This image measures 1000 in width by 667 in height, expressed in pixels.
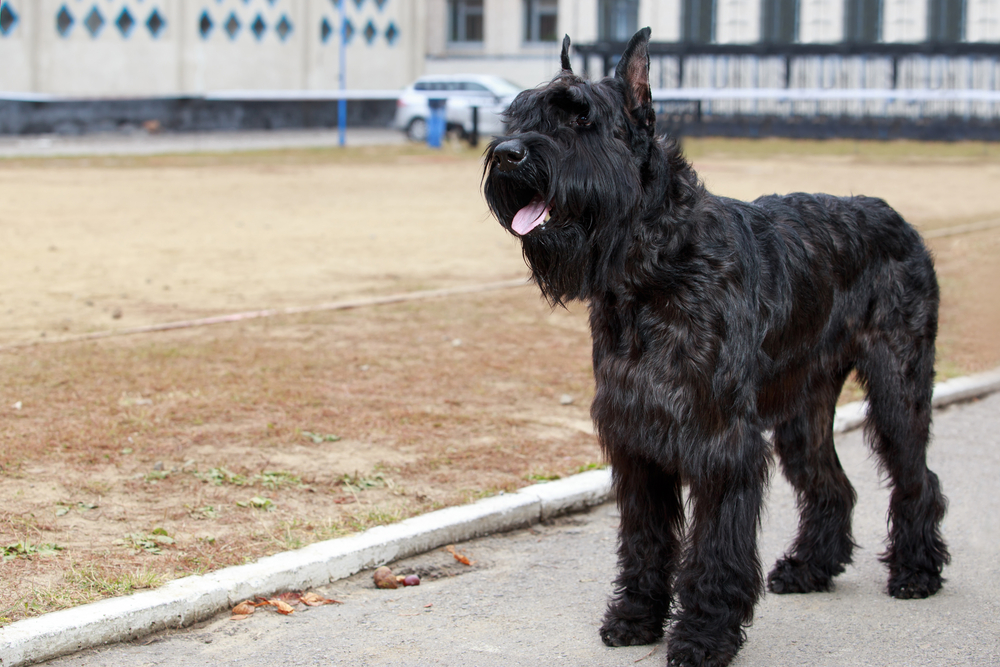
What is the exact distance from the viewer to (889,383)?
4.39 m

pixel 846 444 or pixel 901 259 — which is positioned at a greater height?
pixel 901 259

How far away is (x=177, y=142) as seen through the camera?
1252 inches

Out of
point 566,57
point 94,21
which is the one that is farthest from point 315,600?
point 94,21

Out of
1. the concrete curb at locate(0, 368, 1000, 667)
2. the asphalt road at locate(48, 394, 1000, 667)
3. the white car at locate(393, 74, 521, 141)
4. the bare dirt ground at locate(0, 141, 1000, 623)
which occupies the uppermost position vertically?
the white car at locate(393, 74, 521, 141)

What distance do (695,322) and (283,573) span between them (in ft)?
6.22

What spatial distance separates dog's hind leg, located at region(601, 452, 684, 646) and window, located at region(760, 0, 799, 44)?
39.9 metres

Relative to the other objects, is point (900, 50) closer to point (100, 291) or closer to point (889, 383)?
point (100, 291)

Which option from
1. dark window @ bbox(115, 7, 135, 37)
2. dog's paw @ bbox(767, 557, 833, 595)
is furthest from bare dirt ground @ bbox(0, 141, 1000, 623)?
dark window @ bbox(115, 7, 135, 37)

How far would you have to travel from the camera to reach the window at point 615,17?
145 ft

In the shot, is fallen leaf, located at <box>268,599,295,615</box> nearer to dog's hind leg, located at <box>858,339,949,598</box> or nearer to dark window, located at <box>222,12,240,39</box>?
dog's hind leg, located at <box>858,339,949,598</box>

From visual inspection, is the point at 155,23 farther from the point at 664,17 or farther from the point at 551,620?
the point at 551,620

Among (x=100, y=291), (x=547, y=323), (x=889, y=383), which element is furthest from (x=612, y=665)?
(x=100, y=291)

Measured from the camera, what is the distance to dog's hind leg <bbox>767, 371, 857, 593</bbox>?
459 cm

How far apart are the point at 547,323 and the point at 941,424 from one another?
332cm
